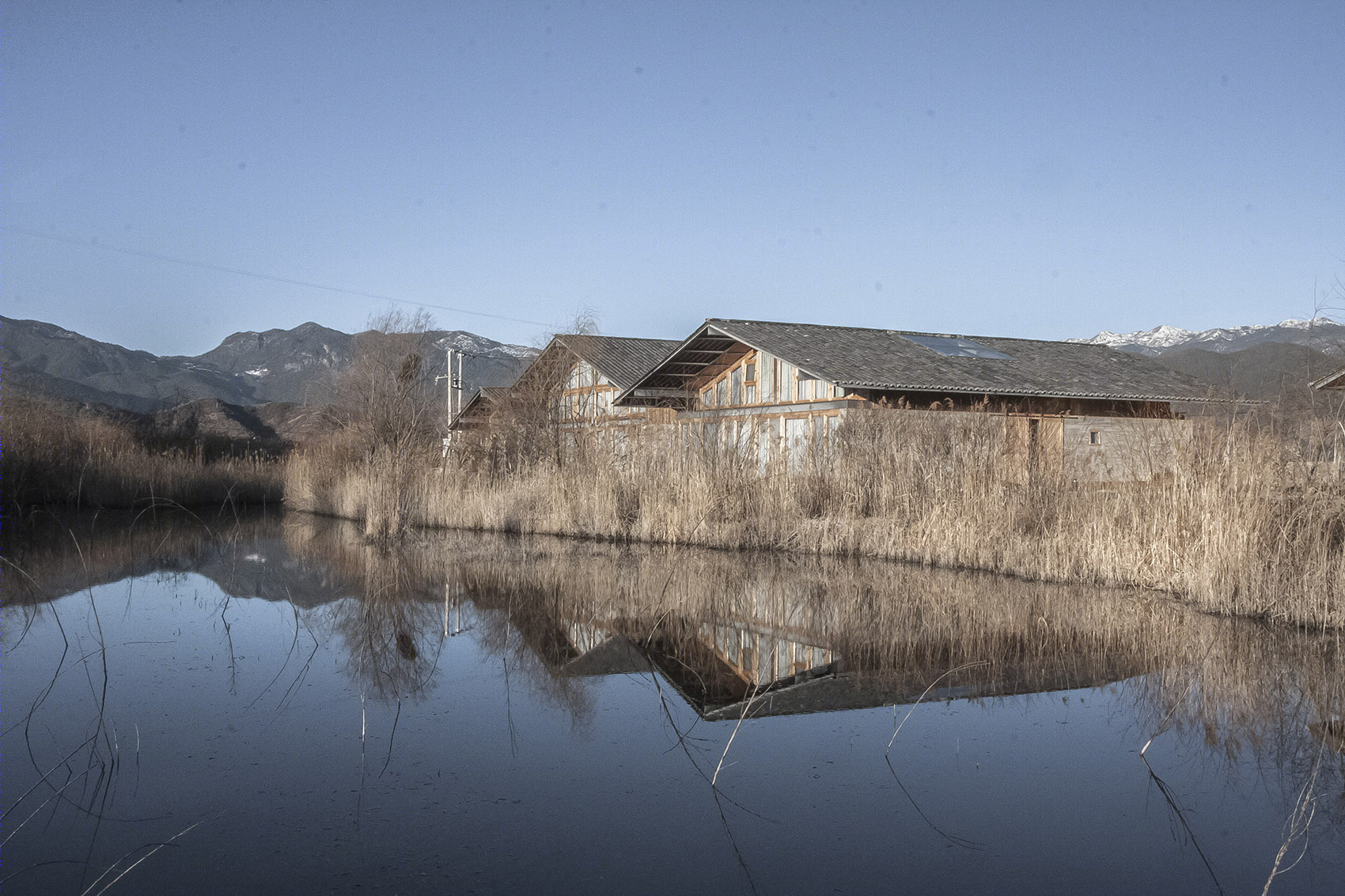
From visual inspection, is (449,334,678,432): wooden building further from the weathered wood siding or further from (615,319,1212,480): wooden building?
the weathered wood siding

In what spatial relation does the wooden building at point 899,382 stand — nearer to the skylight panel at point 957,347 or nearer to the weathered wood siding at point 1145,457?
the skylight panel at point 957,347

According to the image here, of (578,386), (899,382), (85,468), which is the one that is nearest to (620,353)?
(578,386)

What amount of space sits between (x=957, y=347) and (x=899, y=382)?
621 cm

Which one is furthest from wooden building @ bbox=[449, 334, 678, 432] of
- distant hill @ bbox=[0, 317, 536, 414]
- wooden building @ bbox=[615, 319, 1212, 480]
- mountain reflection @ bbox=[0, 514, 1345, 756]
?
distant hill @ bbox=[0, 317, 536, 414]

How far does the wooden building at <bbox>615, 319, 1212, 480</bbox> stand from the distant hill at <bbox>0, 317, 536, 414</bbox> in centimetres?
5510

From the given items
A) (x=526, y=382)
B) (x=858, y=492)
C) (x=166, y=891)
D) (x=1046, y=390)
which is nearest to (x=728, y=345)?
(x=526, y=382)

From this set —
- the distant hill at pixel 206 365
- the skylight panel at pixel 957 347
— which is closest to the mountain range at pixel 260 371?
the distant hill at pixel 206 365

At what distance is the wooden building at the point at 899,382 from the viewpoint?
23.1m

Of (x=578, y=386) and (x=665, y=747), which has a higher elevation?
(x=578, y=386)

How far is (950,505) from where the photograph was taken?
1248 centimetres

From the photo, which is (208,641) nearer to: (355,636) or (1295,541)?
(355,636)

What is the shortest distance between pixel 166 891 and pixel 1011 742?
12.4 ft

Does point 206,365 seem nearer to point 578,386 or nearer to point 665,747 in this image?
point 578,386

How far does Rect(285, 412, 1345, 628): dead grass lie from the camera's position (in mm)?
8430
